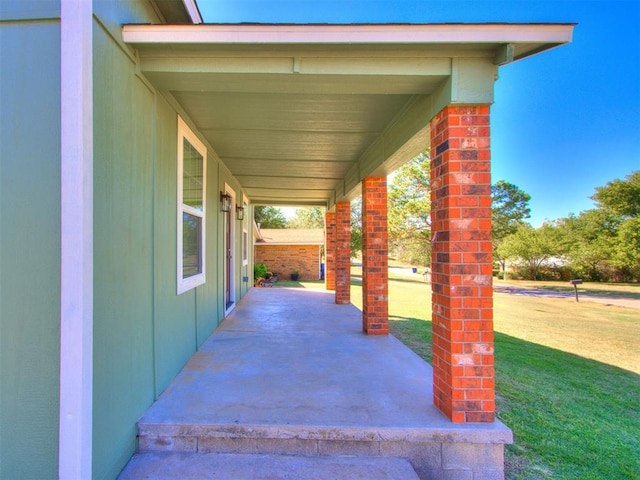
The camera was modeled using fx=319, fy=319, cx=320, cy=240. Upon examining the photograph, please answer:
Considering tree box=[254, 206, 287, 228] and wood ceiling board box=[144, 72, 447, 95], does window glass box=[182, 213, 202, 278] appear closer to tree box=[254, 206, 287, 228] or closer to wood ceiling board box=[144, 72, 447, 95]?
wood ceiling board box=[144, 72, 447, 95]

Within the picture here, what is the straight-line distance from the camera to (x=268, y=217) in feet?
103

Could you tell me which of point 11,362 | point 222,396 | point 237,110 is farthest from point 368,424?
point 237,110

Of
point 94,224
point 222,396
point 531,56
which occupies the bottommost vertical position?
point 222,396

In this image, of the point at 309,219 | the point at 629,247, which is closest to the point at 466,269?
the point at 629,247

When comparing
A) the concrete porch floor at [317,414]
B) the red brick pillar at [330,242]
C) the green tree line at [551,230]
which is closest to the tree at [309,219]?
the green tree line at [551,230]

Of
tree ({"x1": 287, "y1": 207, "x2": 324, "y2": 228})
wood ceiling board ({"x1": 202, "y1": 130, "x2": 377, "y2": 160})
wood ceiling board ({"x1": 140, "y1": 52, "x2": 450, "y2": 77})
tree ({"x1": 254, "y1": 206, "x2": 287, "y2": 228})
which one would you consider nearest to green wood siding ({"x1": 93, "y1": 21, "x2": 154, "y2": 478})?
wood ceiling board ({"x1": 140, "y1": 52, "x2": 450, "y2": 77})

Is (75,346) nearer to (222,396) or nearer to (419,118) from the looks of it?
(222,396)

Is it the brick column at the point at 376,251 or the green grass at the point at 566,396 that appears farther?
the brick column at the point at 376,251

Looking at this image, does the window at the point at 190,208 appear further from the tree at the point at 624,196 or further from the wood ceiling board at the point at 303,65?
the tree at the point at 624,196

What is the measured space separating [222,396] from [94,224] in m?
1.81

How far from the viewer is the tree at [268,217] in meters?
30.2

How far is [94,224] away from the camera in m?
1.85

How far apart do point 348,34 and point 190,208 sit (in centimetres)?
263

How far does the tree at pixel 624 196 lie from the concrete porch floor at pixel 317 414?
2752 cm
